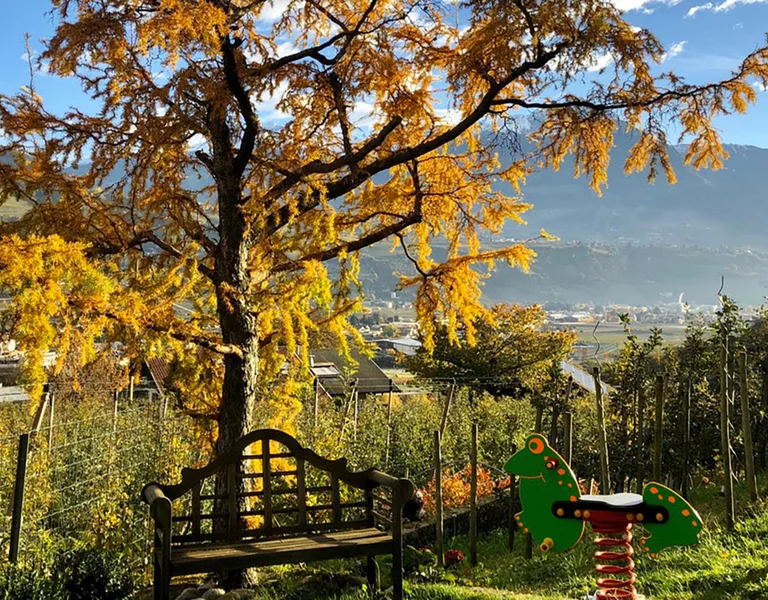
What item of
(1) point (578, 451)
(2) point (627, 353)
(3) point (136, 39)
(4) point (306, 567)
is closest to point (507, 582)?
(4) point (306, 567)

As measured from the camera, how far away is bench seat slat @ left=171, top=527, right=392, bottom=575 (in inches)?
138

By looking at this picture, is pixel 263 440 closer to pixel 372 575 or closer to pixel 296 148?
pixel 372 575

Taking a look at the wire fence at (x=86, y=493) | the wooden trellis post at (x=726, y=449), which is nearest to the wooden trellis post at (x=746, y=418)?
the wooden trellis post at (x=726, y=449)

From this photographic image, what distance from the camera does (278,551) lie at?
3650 mm

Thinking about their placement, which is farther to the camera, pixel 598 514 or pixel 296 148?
pixel 296 148

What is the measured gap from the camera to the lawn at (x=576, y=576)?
3.99 meters

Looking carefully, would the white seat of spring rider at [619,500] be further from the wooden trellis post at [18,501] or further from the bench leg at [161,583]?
the wooden trellis post at [18,501]

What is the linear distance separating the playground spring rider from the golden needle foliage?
2302mm

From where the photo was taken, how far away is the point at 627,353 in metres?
6.30

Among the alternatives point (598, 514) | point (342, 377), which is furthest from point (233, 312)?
point (598, 514)

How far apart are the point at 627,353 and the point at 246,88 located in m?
4.02

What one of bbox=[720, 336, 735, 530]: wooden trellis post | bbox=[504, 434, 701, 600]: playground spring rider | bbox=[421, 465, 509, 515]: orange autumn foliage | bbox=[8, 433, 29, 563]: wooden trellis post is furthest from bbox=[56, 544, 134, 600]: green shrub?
bbox=[720, 336, 735, 530]: wooden trellis post

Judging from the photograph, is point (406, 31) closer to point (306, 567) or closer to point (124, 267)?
point (124, 267)

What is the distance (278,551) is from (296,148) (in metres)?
3.20
